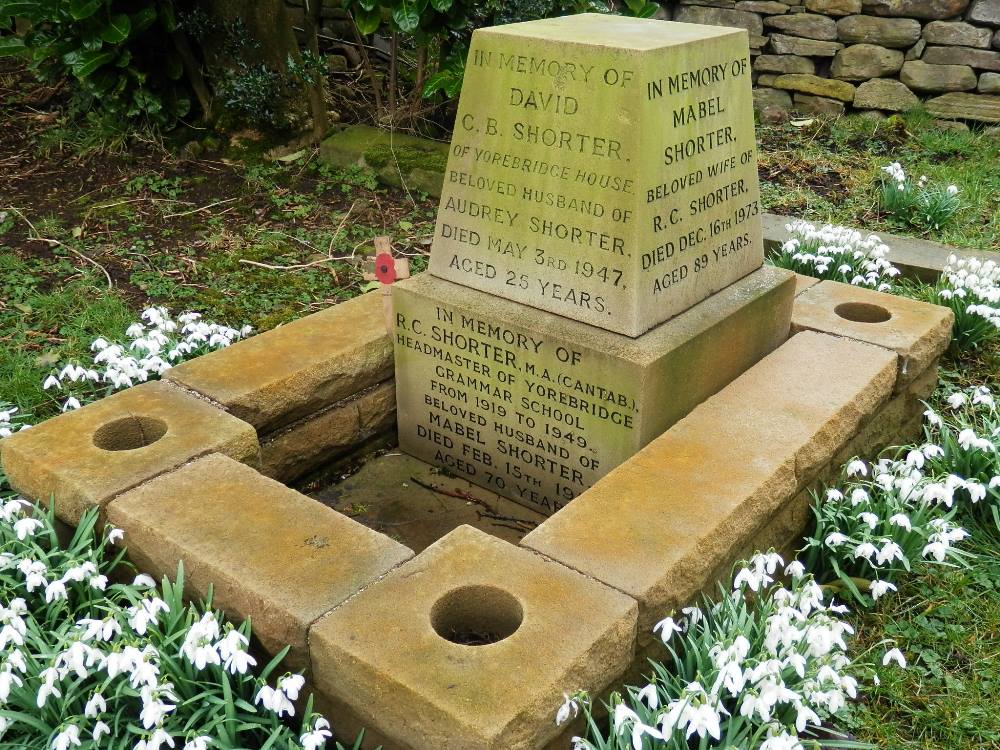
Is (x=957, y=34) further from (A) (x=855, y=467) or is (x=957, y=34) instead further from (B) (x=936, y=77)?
(A) (x=855, y=467)

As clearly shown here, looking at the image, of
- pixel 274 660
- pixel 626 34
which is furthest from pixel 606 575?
pixel 626 34

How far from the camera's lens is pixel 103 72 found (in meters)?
6.27

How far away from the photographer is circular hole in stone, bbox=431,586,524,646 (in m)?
2.33

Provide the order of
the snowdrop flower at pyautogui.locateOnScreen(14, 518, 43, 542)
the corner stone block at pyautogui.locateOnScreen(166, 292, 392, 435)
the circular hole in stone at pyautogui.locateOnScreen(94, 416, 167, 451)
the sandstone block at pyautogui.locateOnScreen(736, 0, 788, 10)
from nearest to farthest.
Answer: the snowdrop flower at pyautogui.locateOnScreen(14, 518, 43, 542) < the circular hole in stone at pyautogui.locateOnScreen(94, 416, 167, 451) < the corner stone block at pyautogui.locateOnScreen(166, 292, 392, 435) < the sandstone block at pyautogui.locateOnScreen(736, 0, 788, 10)

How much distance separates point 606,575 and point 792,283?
5.62 feet

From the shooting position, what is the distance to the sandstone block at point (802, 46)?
732cm

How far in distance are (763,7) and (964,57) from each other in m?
1.50

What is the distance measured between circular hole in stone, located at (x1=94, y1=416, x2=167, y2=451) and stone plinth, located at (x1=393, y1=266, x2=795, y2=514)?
95 centimetres

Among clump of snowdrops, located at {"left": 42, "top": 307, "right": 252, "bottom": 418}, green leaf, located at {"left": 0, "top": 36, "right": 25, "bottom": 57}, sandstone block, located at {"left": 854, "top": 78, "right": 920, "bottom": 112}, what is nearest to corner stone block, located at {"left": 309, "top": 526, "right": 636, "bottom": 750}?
clump of snowdrops, located at {"left": 42, "top": 307, "right": 252, "bottom": 418}

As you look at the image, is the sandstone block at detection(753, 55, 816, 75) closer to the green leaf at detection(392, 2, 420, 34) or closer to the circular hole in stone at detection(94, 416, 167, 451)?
the green leaf at detection(392, 2, 420, 34)

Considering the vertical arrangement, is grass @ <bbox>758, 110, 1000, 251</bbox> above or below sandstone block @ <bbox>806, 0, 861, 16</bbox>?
below

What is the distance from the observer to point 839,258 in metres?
4.76

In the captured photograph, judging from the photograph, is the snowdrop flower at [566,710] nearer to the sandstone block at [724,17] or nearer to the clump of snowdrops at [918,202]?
the clump of snowdrops at [918,202]

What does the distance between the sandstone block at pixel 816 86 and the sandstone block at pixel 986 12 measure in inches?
37.0
